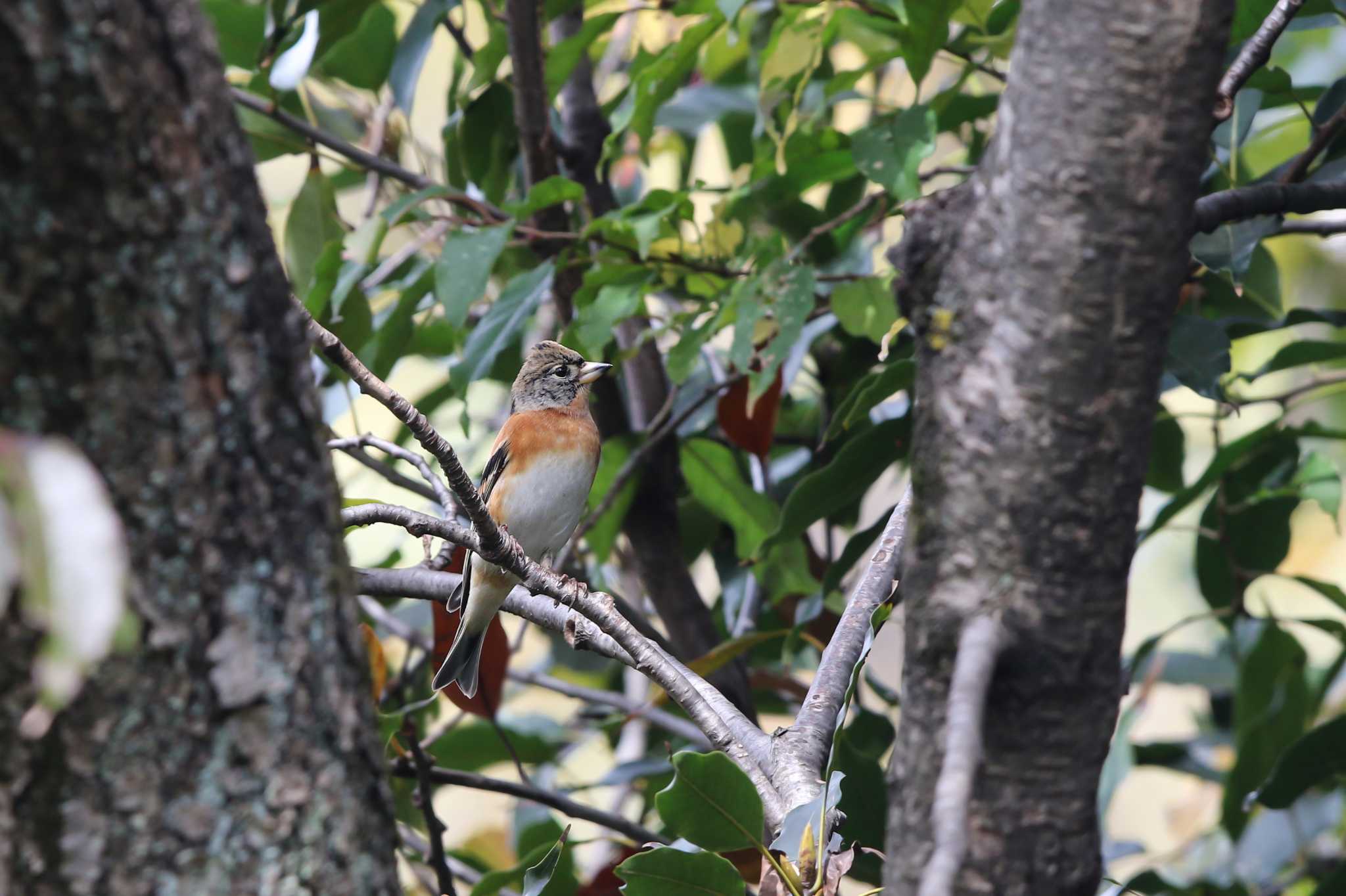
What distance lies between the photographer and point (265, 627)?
3.84 ft

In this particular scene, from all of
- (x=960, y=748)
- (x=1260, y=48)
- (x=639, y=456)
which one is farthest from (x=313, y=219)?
(x=960, y=748)

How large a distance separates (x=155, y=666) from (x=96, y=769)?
4.1 inches

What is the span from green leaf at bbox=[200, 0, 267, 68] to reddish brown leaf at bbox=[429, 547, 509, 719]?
5.27ft

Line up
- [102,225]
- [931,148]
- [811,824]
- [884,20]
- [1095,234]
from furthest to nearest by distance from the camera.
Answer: [884,20] < [931,148] < [811,824] < [1095,234] < [102,225]

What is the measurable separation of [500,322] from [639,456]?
0.66m

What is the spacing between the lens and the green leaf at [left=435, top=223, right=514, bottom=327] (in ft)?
9.66

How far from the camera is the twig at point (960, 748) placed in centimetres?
105

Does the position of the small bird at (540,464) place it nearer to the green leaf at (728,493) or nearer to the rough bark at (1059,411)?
the green leaf at (728,493)

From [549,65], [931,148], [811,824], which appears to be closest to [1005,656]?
[811,824]

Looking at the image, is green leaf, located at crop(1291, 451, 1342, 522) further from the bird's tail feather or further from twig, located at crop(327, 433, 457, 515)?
the bird's tail feather

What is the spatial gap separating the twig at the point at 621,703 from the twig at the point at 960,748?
232 centimetres

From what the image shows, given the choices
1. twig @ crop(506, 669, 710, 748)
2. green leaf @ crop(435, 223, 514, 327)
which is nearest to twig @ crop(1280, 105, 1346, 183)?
green leaf @ crop(435, 223, 514, 327)

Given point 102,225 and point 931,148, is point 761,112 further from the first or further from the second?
point 102,225

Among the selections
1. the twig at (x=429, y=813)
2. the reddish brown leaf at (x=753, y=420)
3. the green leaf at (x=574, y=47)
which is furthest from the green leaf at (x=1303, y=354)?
the twig at (x=429, y=813)
